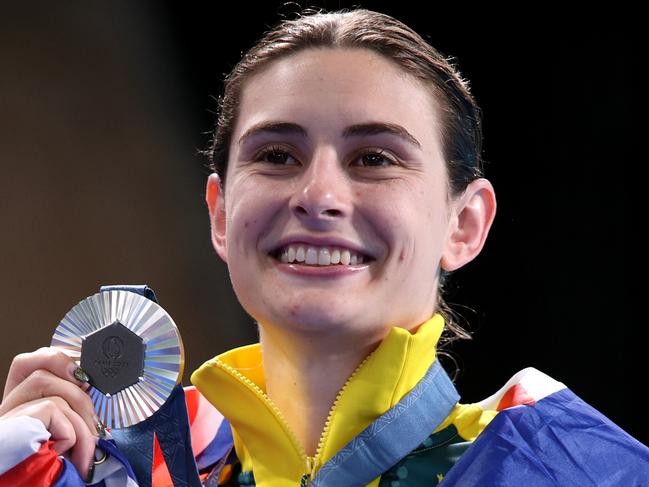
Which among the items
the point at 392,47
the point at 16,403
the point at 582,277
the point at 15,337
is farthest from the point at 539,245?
the point at 16,403

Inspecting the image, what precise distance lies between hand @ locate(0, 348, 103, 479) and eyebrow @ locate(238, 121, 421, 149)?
0.38m

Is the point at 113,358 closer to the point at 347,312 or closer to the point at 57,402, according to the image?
the point at 57,402

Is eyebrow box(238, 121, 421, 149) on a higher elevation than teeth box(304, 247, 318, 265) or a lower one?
higher

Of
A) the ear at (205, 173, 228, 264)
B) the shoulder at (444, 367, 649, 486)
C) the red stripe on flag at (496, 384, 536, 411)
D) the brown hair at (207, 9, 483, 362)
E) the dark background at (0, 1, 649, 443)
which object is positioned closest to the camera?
the shoulder at (444, 367, 649, 486)

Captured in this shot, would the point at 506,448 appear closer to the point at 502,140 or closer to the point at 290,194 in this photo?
the point at 290,194

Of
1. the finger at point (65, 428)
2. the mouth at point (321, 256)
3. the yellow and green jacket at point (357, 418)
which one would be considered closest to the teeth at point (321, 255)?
the mouth at point (321, 256)

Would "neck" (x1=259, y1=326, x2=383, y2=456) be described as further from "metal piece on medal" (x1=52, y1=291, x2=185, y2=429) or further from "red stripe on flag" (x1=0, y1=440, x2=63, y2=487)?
"red stripe on flag" (x1=0, y1=440, x2=63, y2=487)

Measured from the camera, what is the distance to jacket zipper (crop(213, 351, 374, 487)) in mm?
1312

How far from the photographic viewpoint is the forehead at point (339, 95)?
133 centimetres

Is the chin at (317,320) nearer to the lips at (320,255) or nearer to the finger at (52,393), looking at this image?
the lips at (320,255)

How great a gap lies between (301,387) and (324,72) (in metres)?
0.41

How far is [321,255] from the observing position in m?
1.30

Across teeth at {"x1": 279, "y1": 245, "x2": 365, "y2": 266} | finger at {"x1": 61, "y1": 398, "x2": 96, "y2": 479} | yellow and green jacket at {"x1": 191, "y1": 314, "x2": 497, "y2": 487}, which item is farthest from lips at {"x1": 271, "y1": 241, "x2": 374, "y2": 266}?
finger at {"x1": 61, "y1": 398, "x2": 96, "y2": 479}

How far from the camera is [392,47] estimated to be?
1.43 m
